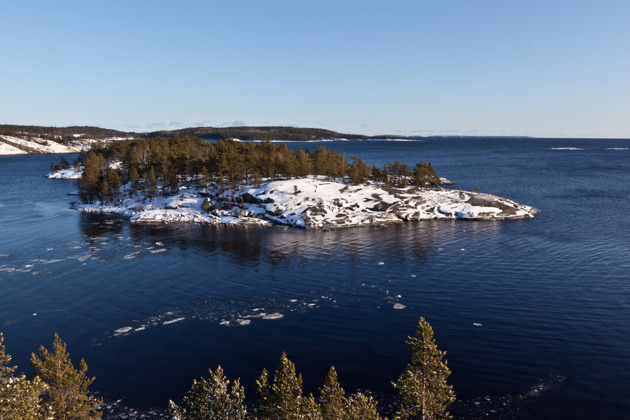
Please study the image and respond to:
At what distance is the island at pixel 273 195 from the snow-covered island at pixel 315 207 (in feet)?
0.81

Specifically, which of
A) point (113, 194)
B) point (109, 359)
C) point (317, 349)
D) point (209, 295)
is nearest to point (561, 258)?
point (317, 349)

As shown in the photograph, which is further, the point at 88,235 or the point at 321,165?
the point at 321,165

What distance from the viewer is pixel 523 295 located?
4888 centimetres

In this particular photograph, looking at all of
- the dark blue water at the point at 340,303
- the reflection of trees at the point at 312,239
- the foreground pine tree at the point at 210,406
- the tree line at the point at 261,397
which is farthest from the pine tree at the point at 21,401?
the reflection of trees at the point at 312,239

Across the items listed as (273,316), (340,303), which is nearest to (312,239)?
(340,303)

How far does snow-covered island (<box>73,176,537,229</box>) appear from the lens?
314 feet

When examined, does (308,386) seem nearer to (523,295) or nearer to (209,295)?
(209,295)

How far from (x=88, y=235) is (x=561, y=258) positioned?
93.4 m

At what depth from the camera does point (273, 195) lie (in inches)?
4186

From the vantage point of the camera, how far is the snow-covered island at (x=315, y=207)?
314 feet

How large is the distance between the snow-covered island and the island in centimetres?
25

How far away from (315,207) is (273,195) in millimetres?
14784

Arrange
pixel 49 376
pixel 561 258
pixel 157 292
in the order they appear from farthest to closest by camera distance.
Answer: pixel 561 258 → pixel 157 292 → pixel 49 376

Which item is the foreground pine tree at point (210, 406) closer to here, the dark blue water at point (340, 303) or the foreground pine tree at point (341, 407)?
the foreground pine tree at point (341, 407)
